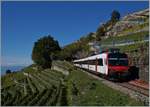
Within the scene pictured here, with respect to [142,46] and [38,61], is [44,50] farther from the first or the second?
[142,46]

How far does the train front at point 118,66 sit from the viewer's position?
36.4 m

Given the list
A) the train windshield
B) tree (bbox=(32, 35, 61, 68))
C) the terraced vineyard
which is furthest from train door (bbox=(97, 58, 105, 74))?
tree (bbox=(32, 35, 61, 68))

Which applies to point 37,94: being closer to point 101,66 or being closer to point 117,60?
point 101,66

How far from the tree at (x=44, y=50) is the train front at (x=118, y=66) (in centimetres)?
8024

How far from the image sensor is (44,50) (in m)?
120

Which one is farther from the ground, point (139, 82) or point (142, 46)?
point (142, 46)

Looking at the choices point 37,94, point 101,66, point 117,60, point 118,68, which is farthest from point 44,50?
point 37,94

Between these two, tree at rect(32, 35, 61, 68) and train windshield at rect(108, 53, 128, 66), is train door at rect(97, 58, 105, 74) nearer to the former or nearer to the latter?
train windshield at rect(108, 53, 128, 66)

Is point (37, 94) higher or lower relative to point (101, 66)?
lower

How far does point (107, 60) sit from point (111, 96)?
45.9 ft

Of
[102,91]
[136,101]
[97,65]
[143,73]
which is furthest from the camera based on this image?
[97,65]

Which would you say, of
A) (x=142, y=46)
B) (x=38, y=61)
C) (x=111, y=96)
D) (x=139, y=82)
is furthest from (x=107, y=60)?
(x=38, y=61)

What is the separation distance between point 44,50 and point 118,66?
84641mm

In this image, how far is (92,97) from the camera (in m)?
23.1
